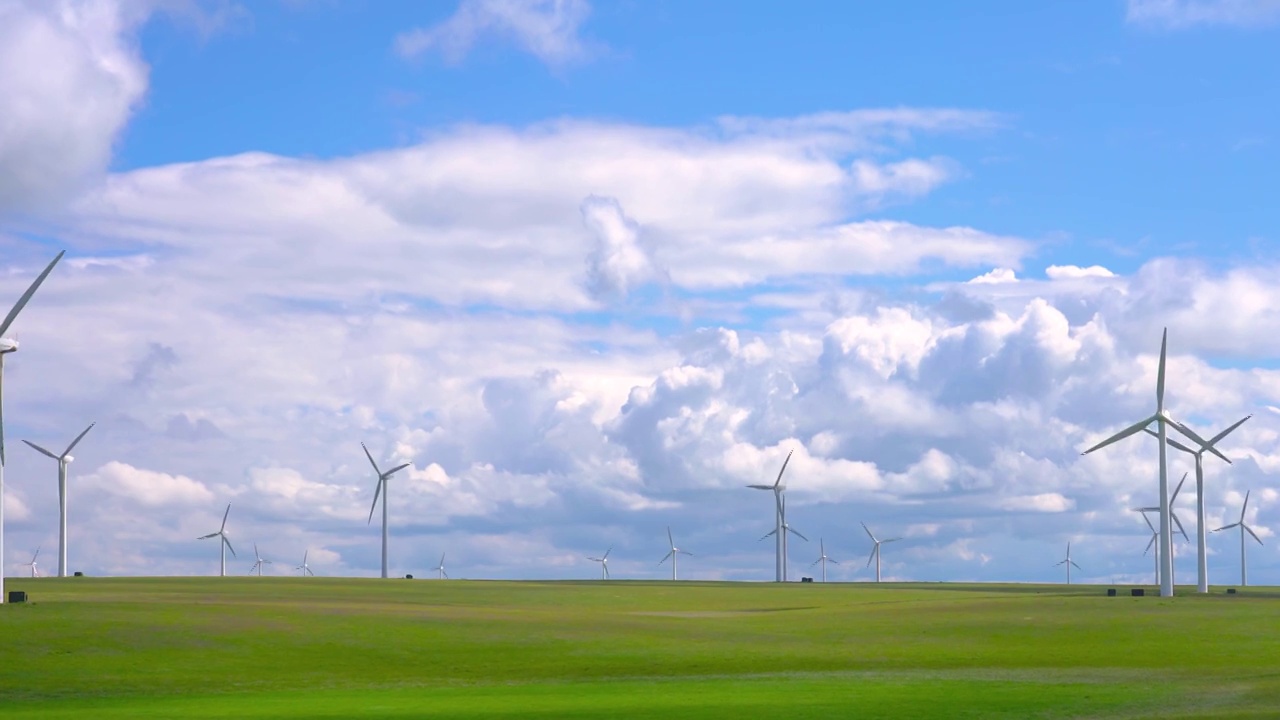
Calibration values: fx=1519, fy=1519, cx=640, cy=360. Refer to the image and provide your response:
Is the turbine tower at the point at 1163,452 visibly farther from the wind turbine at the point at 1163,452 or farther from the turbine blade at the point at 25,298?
the turbine blade at the point at 25,298

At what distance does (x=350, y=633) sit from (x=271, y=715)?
36.5 meters

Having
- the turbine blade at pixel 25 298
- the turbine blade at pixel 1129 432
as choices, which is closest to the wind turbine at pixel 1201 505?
the turbine blade at pixel 1129 432

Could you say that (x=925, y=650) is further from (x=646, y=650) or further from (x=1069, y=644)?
(x=646, y=650)

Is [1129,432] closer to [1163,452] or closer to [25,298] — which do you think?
[1163,452]

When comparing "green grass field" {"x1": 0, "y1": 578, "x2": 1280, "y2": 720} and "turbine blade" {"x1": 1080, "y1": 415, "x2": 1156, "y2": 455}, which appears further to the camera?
"turbine blade" {"x1": 1080, "y1": 415, "x2": 1156, "y2": 455}

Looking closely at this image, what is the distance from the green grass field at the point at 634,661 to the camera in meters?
60.8

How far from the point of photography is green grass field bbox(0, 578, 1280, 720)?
2392 inches

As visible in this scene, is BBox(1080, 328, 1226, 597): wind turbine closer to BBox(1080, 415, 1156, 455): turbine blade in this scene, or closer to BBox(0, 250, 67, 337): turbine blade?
BBox(1080, 415, 1156, 455): turbine blade

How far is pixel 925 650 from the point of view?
312ft

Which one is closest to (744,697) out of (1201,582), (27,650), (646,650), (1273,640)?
(646,650)

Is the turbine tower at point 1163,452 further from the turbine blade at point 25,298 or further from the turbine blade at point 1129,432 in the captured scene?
the turbine blade at point 25,298

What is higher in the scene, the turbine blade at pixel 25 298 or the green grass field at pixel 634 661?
the turbine blade at pixel 25 298

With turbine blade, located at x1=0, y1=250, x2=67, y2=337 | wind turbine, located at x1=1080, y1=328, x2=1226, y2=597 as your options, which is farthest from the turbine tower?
turbine blade, located at x1=0, y1=250, x2=67, y2=337

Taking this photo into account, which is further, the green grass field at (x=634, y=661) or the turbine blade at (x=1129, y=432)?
the turbine blade at (x=1129, y=432)
